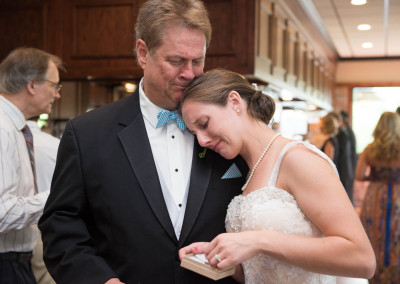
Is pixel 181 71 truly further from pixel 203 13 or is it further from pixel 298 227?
pixel 298 227

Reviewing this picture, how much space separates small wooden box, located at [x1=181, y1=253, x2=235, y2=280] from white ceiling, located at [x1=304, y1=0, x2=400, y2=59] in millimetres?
4875

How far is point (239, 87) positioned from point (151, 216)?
53 centimetres

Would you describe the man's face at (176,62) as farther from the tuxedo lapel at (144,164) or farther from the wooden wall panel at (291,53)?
the wooden wall panel at (291,53)

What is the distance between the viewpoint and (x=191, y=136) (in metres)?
1.90

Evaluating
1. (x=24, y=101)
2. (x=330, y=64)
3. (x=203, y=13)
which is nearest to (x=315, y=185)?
(x=203, y=13)

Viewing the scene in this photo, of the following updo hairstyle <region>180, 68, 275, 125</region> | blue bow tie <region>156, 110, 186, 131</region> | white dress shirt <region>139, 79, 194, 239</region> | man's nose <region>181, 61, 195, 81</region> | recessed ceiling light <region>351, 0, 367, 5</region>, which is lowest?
white dress shirt <region>139, 79, 194, 239</region>

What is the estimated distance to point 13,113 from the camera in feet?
8.54

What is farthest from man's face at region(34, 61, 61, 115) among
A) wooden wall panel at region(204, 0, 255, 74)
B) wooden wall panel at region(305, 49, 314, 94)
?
wooden wall panel at region(305, 49, 314, 94)

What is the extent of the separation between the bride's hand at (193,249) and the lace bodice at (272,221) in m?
0.18

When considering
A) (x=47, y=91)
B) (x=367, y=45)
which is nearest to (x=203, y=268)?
(x=47, y=91)

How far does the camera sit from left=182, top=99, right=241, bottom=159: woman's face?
1721 mm

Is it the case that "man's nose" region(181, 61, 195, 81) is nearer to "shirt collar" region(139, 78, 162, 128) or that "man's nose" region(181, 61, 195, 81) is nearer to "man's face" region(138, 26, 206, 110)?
"man's face" region(138, 26, 206, 110)

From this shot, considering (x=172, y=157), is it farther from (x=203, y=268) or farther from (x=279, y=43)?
(x=279, y=43)

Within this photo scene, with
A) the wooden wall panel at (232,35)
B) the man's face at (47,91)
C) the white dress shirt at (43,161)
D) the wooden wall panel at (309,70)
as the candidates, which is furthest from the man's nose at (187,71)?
the wooden wall panel at (309,70)
